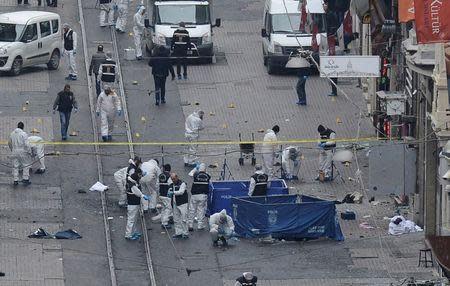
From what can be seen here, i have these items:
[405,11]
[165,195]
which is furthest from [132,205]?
[405,11]

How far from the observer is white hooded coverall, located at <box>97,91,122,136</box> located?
56.4 metres

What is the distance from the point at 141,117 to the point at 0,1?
14.8 m

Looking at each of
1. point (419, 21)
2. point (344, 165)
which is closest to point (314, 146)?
point (344, 165)

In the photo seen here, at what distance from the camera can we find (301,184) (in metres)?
54.3

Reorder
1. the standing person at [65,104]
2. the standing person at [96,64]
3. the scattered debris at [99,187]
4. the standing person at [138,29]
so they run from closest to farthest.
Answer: the scattered debris at [99,187] < the standing person at [65,104] < the standing person at [96,64] < the standing person at [138,29]

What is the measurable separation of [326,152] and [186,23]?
12454 mm

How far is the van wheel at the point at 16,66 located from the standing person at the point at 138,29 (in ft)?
13.9

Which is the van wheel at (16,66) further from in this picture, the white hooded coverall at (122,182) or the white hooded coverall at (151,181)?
the white hooded coverall at (151,181)

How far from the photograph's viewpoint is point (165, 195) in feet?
164

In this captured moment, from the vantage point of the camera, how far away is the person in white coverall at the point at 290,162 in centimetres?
5412

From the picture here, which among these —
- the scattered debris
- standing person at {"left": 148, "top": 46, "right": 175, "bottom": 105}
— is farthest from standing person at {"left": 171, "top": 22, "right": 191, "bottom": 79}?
the scattered debris

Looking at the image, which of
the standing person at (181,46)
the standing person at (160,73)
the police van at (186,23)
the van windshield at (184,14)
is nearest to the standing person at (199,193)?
the standing person at (160,73)

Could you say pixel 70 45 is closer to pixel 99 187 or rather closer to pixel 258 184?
pixel 99 187

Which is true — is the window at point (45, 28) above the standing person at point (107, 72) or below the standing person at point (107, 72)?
above
